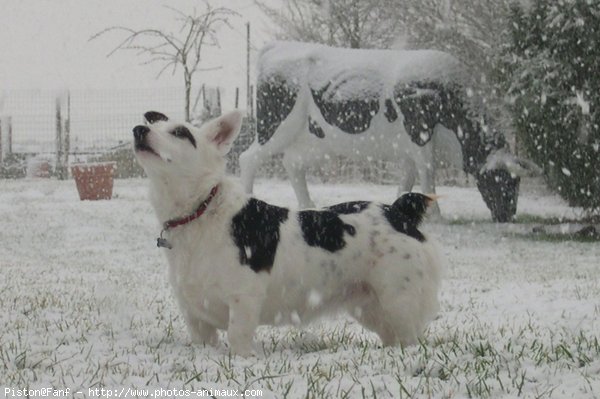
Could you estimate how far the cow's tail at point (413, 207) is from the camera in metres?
4.36

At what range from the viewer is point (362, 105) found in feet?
40.1

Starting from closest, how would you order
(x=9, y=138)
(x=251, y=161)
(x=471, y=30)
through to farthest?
(x=471, y=30)
(x=251, y=161)
(x=9, y=138)

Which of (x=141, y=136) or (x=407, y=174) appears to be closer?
(x=141, y=136)

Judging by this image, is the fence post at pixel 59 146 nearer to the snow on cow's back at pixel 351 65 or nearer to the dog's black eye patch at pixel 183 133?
the snow on cow's back at pixel 351 65

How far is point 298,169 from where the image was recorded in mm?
12945

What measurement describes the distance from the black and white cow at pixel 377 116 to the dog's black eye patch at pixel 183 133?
26.6 feet

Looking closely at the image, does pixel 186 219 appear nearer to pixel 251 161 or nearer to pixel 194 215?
pixel 194 215

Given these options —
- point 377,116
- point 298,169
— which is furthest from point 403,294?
point 298,169

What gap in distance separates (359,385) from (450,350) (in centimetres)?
78

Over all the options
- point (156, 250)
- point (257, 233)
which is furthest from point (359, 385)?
point (156, 250)

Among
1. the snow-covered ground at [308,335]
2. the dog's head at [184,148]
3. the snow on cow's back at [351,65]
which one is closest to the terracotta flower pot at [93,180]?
the snow on cow's back at [351,65]

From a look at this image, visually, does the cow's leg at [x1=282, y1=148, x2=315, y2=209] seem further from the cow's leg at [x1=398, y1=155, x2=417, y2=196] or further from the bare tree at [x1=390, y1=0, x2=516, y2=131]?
the bare tree at [x1=390, y1=0, x2=516, y2=131]

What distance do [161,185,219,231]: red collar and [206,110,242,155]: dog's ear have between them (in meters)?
0.28

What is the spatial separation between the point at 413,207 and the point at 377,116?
792 centimetres
